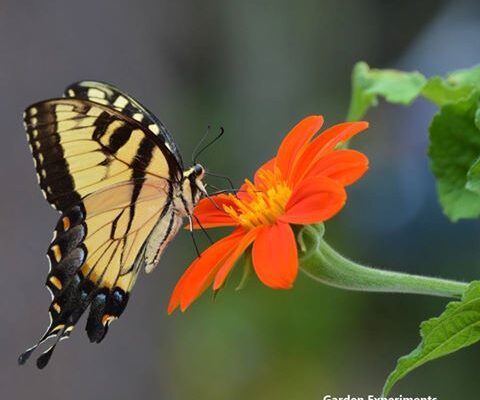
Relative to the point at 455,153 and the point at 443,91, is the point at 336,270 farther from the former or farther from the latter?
the point at 443,91

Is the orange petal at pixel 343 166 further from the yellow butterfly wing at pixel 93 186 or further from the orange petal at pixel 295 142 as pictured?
the yellow butterfly wing at pixel 93 186

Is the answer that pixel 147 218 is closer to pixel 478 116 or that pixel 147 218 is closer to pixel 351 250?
pixel 478 116

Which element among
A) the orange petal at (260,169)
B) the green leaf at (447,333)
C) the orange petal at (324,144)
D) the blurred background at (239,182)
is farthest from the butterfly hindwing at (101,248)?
the blurred background at (239,182)

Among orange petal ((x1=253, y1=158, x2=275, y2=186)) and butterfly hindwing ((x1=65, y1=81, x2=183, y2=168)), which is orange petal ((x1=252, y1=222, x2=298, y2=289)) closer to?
orange petal ((x1=253, y1=158, x2=275, y2=186))

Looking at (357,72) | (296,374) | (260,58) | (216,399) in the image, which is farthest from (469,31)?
(357,72)

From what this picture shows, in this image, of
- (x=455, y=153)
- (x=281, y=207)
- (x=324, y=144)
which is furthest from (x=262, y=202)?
(x=455, y=153)
